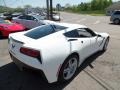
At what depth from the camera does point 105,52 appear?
7.67 meters

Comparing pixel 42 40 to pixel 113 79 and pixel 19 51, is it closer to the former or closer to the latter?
pixel 19 51

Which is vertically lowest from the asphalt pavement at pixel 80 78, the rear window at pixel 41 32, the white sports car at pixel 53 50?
the asphalt pavement at pixel 80 78

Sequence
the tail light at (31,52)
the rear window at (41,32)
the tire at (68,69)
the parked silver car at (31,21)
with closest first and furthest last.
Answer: the tail light at (31,52), the tire at (68,69), the rear window at (41,32), the parked silver car at (31,21)

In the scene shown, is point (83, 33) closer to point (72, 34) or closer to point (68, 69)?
point (72, 34)

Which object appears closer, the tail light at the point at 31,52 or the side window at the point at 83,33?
the tail light at the point at 31,52

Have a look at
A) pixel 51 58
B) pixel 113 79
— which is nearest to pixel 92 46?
pixel 113 79

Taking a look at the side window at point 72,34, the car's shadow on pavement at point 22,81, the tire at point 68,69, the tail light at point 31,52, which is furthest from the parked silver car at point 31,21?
the tail light at point 31,52

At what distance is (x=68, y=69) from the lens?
4.89 m

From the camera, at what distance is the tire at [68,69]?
4.59 metres

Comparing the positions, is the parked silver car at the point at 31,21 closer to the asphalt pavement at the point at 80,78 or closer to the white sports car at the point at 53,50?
the asphalt pavement at the point at 80,78

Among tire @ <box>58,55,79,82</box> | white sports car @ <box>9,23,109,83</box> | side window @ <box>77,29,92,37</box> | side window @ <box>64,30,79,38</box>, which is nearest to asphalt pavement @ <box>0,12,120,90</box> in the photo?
tire @ <box>58,55,79,82</box>

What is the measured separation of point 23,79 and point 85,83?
166cm

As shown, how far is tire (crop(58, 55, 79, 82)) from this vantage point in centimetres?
459

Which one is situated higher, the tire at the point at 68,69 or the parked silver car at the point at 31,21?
the tire at the point at 68,69
